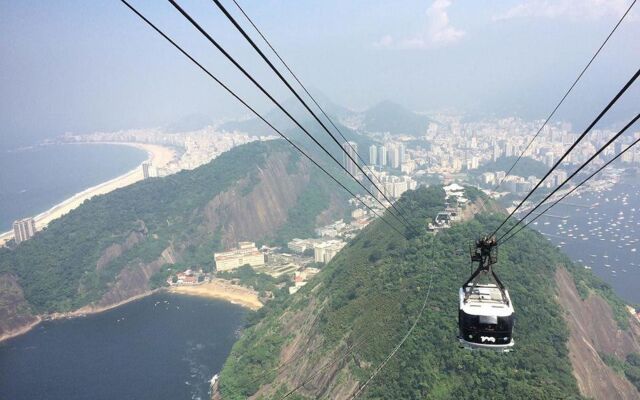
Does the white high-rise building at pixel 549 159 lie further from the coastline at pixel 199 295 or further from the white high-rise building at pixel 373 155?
the coastline at pixel 199 295

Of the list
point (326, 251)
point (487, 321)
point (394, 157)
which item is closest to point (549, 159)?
point (394, 157)

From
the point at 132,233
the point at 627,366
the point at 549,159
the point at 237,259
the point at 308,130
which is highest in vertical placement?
the point at 308,130

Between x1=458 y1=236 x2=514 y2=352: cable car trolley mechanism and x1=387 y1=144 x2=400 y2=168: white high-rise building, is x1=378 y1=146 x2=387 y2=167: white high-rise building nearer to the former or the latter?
x1=387 y1=144 x2=400 y2=168: white high-rise building

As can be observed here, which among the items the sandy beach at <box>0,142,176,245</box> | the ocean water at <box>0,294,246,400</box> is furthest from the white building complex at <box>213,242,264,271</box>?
the sandy beach at <box>0,142,176,245</box>

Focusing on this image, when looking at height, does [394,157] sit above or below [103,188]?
above

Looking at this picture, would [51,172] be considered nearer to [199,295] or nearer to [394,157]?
[394,157]

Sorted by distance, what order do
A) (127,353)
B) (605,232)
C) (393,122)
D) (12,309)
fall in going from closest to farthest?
(127,353)
(12,309)
(605,232)
(393,122)

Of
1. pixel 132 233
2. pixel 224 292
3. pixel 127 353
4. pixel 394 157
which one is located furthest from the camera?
pixel 394 157
